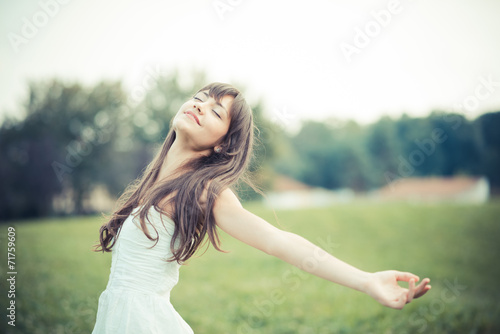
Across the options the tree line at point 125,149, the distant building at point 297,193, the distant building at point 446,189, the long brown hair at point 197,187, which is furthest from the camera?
the distant building at point 297,193

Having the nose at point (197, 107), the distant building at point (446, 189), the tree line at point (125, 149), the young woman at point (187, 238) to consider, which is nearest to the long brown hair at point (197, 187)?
the young woman at point (187, 238)

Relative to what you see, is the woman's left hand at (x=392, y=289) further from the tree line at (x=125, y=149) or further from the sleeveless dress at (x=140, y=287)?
the tree line at (x=125, y=149)

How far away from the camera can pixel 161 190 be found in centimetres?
166

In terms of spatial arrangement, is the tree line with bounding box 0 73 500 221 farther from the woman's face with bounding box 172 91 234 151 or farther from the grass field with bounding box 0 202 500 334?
the woman's face with bounding box 172 91 234 151

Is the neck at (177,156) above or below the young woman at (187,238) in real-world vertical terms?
above

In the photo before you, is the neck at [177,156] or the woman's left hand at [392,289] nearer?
the woman's left hand at [392,289]

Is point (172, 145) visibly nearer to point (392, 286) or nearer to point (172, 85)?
point (392, 286)

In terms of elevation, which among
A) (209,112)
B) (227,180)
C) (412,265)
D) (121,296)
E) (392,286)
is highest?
(209,112)

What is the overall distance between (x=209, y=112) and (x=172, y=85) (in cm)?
2959

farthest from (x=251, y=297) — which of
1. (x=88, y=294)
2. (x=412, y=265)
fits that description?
(x=412, y=265)

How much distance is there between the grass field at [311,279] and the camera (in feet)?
15.7

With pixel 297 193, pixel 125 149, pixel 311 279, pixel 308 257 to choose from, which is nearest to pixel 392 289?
pixel 308 257

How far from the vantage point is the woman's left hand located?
4.30ft

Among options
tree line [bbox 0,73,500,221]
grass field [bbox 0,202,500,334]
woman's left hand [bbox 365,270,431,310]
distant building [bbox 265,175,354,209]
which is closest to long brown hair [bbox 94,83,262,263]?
woman's left hand [bbox 365,270,431,310]
